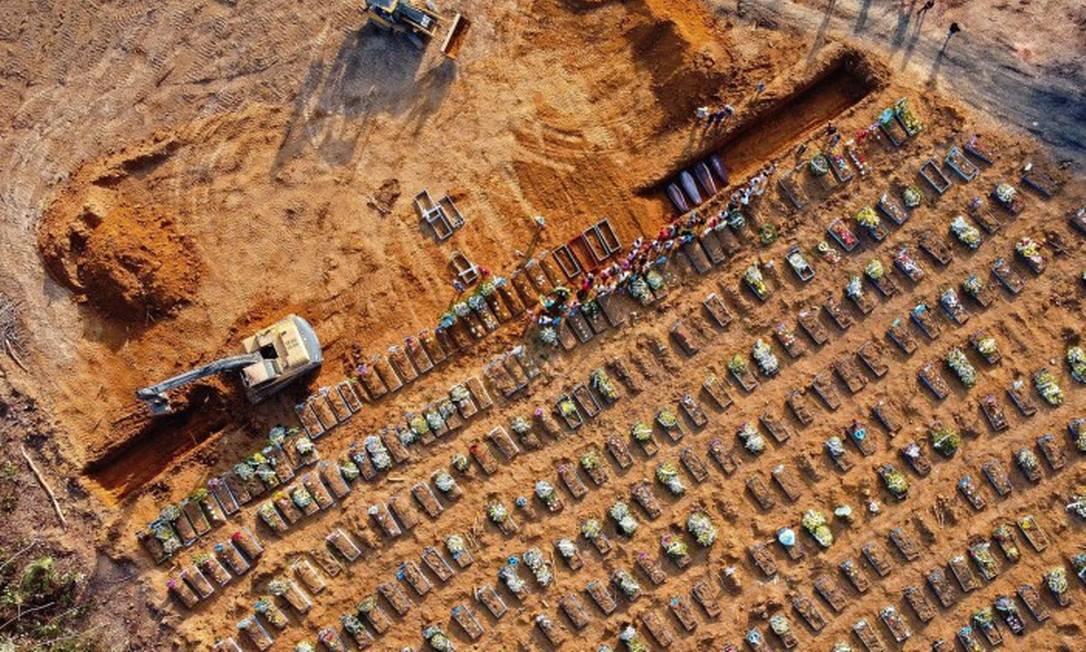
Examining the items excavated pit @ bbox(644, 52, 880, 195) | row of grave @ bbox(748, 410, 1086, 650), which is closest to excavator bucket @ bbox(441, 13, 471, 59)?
excavated pit @ bbox(644, 52, 880, 195)

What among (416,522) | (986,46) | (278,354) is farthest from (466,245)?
(986,46)

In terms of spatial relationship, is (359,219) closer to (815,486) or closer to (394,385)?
(394,385)

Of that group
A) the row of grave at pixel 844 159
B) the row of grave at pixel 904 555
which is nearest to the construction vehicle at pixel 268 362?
the row of grave at pixel 904 555

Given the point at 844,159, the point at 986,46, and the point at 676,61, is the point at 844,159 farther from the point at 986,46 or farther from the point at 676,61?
the point at 676,61

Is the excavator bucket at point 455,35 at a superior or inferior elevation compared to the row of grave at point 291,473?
superior

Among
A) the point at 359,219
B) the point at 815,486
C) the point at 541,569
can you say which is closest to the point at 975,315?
the point at 815,486

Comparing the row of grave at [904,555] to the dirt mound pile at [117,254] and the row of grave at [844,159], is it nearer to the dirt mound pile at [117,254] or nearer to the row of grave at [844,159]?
the row of grave at [844,159]
